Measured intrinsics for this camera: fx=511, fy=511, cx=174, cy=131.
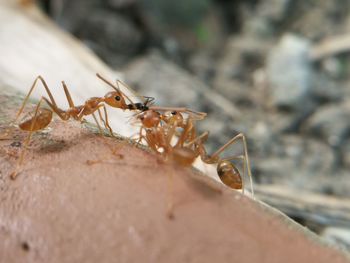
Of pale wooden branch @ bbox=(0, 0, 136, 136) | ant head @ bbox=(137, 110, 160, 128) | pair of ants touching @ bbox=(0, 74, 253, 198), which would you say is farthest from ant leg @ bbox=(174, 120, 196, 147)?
pale wooden branch @ bbox=(0, 0, 136, 136)

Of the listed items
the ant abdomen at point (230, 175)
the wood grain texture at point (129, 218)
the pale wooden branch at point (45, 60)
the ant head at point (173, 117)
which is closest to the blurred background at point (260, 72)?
the pale wooden branch at point (45, 60)

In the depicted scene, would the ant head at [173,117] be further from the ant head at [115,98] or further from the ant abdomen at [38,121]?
the ant abdomen at [38,121]

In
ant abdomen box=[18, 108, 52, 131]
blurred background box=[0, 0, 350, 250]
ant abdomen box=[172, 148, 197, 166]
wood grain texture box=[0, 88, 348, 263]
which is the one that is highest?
blurred background box=[0, 0, 350, 250]

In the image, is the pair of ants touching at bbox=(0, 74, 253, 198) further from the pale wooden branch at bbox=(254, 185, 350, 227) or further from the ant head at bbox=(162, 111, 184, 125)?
the pale wooden branch at bbox=(254, 185, 350, 227)

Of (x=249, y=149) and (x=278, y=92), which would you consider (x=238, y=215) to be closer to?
(x=249, y=149)

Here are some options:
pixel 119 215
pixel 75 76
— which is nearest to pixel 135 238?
pixel 119 215

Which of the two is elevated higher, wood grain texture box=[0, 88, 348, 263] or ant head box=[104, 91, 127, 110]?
ant head box=[104, 91, 127, 110]
